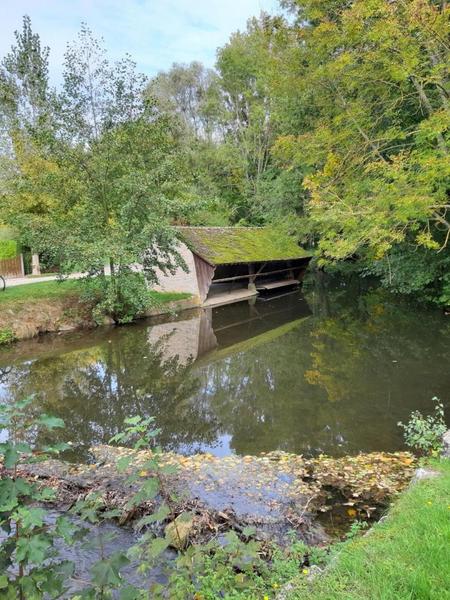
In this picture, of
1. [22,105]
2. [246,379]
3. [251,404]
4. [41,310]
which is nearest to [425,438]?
[251,404]

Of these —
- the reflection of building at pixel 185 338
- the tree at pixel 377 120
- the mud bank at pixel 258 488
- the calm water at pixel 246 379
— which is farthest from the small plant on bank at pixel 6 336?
the tree at pixel 377 120

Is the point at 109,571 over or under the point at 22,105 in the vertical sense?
under

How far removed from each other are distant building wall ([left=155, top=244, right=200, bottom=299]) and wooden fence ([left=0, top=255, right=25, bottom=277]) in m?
6.76

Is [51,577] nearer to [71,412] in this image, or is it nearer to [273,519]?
[273,519]

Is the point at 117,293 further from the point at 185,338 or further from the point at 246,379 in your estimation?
the point at 246,379

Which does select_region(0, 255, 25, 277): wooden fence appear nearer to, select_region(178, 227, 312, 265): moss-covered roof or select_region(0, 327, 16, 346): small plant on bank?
select_region(178, 227, 312, 265): moss-covered roof

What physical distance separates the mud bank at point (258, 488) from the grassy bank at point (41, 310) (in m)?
7.72

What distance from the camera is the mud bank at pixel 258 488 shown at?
408 cm

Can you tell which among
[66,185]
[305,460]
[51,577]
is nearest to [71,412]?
[305,460]

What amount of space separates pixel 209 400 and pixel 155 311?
25.9 ft

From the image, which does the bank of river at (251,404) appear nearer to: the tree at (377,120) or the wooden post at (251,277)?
the tree at (377,120)

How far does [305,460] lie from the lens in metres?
5.41

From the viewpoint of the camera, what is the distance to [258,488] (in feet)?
15.5

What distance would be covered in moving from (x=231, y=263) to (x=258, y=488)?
43.0ft
